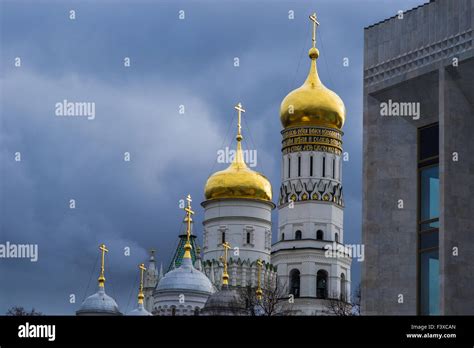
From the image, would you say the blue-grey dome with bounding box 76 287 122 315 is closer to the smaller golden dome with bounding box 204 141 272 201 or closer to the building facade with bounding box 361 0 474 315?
the smaller golden dome with bounding box 204 141 272 201

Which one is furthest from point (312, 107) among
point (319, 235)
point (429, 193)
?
point (429, 193)

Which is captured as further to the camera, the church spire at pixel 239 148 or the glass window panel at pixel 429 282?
the church spire at pixel 239 148

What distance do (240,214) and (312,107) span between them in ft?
31.6

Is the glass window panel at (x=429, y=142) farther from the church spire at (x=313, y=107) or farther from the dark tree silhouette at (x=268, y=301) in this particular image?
the church spire at (x=313, y=107)

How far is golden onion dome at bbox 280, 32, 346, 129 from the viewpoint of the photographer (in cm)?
7581

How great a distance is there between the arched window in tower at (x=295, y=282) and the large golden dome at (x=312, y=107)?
8941 mm

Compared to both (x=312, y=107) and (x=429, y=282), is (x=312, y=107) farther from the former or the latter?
(x=429, y=282)

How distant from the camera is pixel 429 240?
90.6 feet

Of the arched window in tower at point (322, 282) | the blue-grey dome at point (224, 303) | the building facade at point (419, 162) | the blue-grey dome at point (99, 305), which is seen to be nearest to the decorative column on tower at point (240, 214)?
the arched window in tower at point (322, 282)

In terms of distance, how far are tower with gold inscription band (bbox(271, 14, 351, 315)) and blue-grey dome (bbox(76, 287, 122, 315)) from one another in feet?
34.1

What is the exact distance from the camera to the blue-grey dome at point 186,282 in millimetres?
69125
